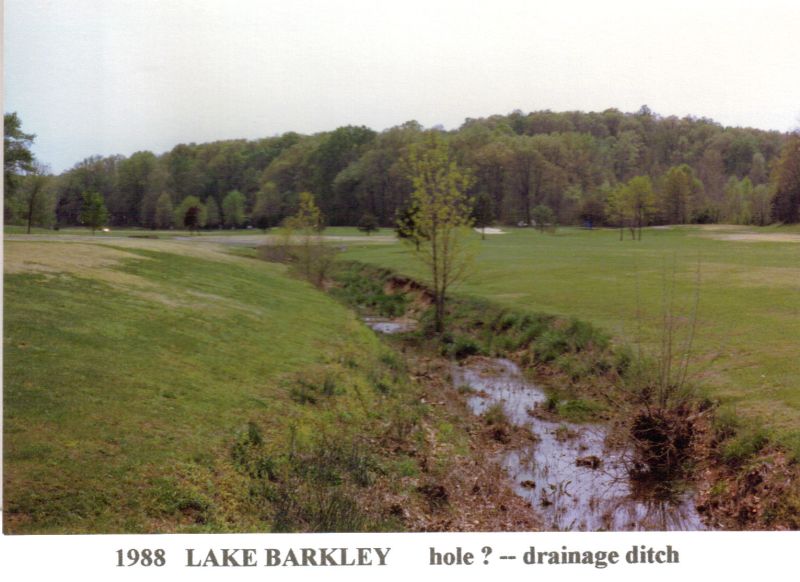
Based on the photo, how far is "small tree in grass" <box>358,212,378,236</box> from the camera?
11.1m

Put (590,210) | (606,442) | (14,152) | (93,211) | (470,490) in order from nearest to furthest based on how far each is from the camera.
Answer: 1. (14,152)
2. (470,490)
3. (606,442)
4. (93,211)
5. (590,210)

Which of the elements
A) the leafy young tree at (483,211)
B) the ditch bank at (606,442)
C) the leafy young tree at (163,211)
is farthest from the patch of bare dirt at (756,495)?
the leafy young tree at (163,211)

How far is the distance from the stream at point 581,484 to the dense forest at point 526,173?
283 centimetres

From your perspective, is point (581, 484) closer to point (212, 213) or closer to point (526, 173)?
point (526, 173)

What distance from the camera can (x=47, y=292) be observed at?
7.27m

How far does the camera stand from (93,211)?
7684mm

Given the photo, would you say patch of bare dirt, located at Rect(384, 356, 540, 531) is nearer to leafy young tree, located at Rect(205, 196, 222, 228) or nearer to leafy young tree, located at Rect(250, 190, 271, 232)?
leafy young tree, located at Rect(250, 190, 271, 232)

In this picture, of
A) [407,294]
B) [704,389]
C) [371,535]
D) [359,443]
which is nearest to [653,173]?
[704,389]

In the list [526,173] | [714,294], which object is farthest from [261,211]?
[714,294]

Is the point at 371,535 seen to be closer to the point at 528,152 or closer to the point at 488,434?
the point at 488,434

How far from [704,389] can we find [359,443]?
3941mm

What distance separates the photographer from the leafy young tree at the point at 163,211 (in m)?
8.19

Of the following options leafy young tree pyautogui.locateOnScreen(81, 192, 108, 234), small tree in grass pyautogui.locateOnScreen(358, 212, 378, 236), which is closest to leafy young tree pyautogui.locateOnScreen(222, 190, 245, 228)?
leafy young tree pyautogui.locateOnScreen(81, 192, 108, 234)

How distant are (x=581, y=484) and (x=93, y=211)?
20.5 feet
